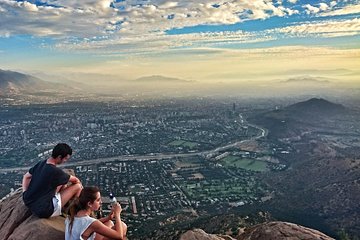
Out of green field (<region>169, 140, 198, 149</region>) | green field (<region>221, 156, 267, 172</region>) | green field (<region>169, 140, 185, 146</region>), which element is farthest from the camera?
green field (<region>169, 140, 185, 146</region>)

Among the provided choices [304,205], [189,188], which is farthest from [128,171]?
[304,205]

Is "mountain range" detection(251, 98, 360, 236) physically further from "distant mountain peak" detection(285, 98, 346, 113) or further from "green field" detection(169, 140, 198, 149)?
"distant mountain peak" detection(285, 98, 346, 113)

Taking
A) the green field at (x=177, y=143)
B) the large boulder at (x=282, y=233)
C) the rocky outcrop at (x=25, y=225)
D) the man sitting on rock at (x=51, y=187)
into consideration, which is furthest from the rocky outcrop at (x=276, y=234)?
the green field at (x=177, y=143)

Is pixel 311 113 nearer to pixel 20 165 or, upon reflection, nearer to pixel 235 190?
pixel 235 190

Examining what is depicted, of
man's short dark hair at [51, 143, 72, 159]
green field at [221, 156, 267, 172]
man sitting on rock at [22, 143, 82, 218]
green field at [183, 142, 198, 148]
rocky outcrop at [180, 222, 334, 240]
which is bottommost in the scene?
green field at [183, 142, 198, 148]

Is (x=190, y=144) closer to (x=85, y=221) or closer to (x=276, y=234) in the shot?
(x=276, y=234)

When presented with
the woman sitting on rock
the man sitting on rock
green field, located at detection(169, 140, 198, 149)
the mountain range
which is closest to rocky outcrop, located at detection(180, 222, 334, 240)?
the man sitting on rock

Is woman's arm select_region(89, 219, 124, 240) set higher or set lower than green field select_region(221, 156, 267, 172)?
higher
